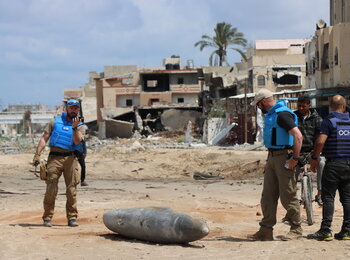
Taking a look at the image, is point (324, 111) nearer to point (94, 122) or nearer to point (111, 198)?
point (111, 198)

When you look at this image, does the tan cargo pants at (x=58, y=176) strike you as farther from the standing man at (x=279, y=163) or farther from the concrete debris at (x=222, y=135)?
the concrete debris at (x=222, y=135)

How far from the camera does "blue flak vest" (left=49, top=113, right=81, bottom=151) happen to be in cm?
962

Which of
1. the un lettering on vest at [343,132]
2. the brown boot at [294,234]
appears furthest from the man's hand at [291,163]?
the brown boot at [294,234]

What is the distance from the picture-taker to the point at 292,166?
790 centimetres

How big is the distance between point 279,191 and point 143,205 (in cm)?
491

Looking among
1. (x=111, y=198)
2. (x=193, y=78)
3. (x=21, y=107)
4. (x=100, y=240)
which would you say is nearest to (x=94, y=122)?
(x=193, y=78)

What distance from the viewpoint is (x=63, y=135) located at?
9625 millimetres

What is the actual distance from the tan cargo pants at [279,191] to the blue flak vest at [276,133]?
5.8 inches

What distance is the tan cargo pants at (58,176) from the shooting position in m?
9.68

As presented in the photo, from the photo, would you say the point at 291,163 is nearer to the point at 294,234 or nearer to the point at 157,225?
the point at 294,234

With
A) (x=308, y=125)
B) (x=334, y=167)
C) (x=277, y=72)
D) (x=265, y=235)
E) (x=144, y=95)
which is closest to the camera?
(x=334, y=167)

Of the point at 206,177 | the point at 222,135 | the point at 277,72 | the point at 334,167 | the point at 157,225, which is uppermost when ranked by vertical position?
the point at 277,72

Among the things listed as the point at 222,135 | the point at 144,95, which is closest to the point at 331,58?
the point at 222,135

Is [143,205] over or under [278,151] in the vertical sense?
under
